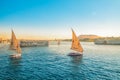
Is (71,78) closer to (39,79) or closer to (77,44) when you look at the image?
(39,79)

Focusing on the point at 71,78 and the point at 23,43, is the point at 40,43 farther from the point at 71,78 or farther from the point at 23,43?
the point at 71,78

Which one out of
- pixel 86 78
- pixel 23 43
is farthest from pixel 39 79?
pixel 23 43

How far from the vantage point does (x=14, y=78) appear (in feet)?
115

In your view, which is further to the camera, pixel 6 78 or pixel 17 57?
pixel 17 57

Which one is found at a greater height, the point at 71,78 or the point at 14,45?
the point at 14,45

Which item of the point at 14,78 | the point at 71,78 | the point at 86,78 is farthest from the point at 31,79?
the point at 86,78

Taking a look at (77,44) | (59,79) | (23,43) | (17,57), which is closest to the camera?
(59,79)

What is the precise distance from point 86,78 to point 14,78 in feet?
57.0

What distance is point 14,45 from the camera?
237 ft

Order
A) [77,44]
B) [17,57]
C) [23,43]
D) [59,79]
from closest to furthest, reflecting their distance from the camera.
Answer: [59,79] < [17,57] < [77,44] < [23,43]

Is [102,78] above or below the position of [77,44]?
below

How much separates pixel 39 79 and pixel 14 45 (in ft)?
140

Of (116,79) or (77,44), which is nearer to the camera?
(116,79)

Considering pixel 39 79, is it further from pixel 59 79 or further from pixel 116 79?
pixel 116 79
